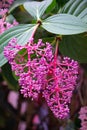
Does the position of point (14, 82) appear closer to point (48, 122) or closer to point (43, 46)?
point (43, 46)

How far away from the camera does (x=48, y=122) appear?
1383mm

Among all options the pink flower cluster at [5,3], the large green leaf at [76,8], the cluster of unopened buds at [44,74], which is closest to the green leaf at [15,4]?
the pink flower cluster at [5,3]

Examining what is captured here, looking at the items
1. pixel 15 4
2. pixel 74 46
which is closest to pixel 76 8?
pixel 74 46

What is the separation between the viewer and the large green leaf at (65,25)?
0.57 metres

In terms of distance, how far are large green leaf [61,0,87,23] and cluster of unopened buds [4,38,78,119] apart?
14 cm

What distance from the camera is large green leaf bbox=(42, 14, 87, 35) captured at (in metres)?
0.57

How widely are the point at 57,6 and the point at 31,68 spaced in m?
0.26

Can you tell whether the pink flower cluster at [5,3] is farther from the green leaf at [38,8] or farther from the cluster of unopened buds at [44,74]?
the cluster of unopened buds at [44,74]

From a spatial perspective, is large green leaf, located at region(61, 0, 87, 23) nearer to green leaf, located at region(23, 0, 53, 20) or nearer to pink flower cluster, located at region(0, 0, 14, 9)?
green leaf, located at region(23, 0, 53, 20)

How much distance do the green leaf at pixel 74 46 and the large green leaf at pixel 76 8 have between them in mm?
48

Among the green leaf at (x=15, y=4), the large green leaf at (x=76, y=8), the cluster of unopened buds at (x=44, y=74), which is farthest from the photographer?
the green leaf at (x=15, y=4)

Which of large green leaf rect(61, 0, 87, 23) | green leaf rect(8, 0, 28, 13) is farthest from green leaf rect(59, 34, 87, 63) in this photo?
green leaf rect(8, 0, 28, 13)

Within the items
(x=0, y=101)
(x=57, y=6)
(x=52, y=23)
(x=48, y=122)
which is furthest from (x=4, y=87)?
(x=52, y=23)

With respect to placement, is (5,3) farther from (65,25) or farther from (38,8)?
Answer: (65,25)
